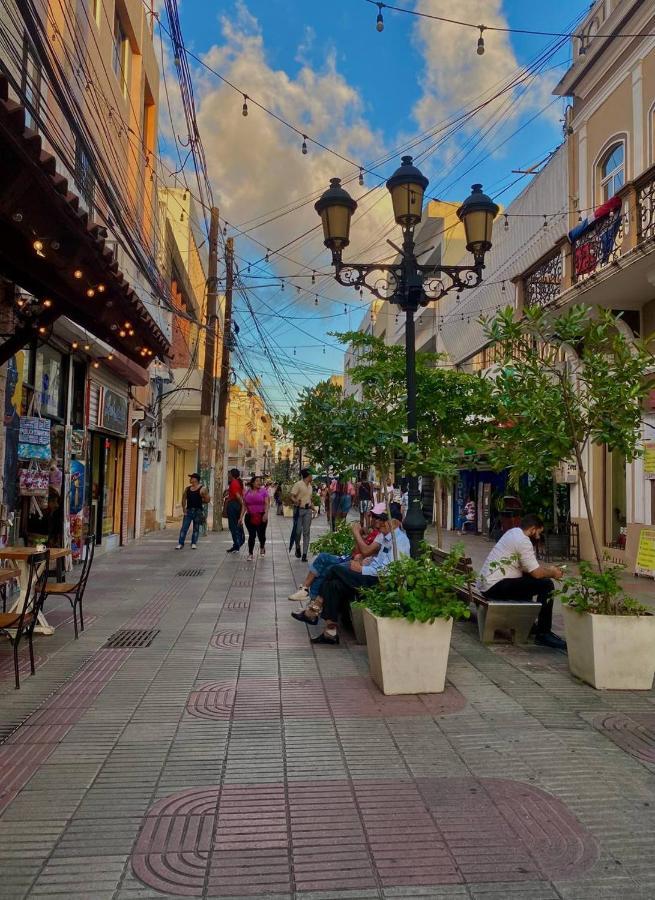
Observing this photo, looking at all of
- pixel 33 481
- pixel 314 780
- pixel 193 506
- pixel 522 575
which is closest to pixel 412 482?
pixel 522 575

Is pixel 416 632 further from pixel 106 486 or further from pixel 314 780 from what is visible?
pixel 106 486

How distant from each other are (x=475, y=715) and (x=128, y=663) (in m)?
2.96

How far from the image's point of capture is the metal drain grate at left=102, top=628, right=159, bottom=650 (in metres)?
6.38

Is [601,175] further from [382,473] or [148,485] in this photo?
[148,485]

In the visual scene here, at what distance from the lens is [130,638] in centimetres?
669

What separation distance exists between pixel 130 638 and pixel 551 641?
13.5 feet

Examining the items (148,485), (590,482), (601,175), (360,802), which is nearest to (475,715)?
(360,802)

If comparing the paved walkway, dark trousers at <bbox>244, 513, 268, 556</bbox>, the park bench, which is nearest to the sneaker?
the park bench

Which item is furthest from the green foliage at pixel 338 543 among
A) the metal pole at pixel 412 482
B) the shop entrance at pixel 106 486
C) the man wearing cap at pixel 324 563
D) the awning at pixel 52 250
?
the shop entrance at pixel 106 486

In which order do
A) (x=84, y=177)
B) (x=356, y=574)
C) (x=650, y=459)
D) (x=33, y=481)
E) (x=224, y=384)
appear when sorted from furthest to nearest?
1. (x=224, y=384)
2. (x=84, y=177)
3. (x=650, y=459)
4. (x=33, y=481)
5. (x=356, y=574)

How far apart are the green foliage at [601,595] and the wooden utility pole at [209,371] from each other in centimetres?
1467

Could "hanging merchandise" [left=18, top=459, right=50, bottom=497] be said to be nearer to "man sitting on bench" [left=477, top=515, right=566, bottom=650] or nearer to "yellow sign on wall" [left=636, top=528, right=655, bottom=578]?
"man sitting on bench" [left=477, top=515, right=566, bottom=650]

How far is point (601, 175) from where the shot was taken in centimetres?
1331

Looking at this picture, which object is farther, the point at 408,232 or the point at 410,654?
the point at 408,232
